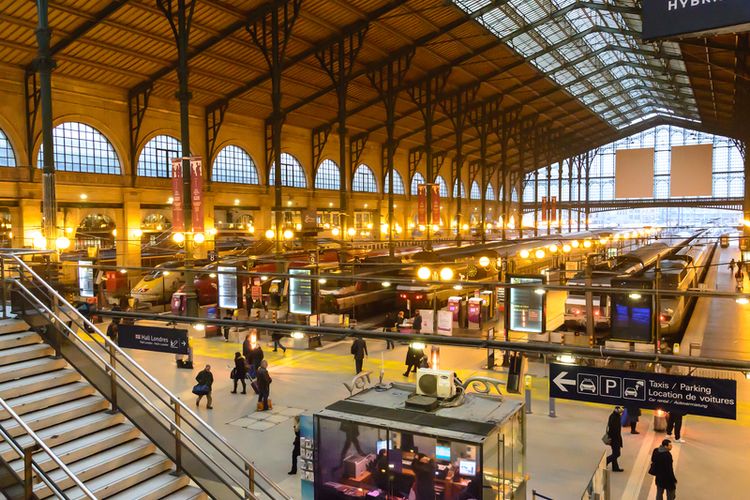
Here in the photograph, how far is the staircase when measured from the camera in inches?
255

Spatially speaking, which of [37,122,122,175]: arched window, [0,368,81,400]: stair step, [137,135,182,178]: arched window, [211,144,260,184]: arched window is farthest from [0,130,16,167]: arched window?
[0,368,81,400]: stair step

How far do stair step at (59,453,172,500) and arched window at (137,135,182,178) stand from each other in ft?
87.3

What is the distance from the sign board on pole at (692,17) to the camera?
511cm

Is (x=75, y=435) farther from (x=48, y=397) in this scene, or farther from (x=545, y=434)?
(x=545, y=434)

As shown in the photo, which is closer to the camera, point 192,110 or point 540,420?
point 540,420

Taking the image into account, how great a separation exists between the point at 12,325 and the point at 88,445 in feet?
8.39

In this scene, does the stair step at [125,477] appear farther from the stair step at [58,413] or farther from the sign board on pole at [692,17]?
the sign board on pole at [692,17]

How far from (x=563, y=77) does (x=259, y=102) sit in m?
22.6

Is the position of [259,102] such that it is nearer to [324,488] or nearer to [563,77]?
[563,77]

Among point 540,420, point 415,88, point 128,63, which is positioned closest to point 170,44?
point 128,63

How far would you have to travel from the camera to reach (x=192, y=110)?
3284 cm

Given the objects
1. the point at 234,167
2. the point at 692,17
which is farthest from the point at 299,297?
the point at 234,167

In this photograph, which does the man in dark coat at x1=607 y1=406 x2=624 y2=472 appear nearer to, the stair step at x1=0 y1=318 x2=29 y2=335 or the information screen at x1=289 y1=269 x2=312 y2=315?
the information screen at x1=289 y1=269 x2=312 y2=315

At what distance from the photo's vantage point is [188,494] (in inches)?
272
